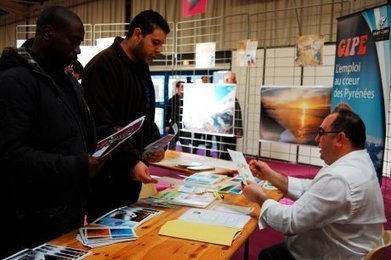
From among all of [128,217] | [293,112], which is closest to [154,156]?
[128,217]

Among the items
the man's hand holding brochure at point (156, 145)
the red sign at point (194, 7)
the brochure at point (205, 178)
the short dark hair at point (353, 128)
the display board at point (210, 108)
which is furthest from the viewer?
the red sign at point (194, 7)

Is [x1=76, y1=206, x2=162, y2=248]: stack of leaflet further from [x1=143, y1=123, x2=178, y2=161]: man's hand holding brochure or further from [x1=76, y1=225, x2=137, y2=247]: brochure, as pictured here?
[x1=143, y1=123, x2=178, y2=161]: man's hand holding brochure

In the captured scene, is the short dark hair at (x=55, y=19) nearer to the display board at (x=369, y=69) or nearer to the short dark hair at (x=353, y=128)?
the short dark hair at (x=353, y=128)

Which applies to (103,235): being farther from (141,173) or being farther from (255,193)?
(255,193)

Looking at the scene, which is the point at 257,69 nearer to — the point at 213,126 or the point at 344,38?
the point at 213,126

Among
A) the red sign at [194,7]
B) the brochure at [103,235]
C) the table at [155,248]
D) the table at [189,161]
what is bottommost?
the table at [189,161]

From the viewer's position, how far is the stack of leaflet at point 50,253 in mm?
1101

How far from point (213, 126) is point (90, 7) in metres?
6.72

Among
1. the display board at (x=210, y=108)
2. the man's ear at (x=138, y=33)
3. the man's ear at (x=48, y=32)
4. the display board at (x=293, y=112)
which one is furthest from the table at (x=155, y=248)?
the display board at (x=293, y=112)

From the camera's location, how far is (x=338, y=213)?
1.43 meters

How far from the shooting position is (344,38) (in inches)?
130

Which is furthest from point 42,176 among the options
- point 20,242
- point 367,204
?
point 367,204

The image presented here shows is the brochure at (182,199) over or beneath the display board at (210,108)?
beneath

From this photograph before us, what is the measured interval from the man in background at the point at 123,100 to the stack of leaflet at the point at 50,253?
499 mm
